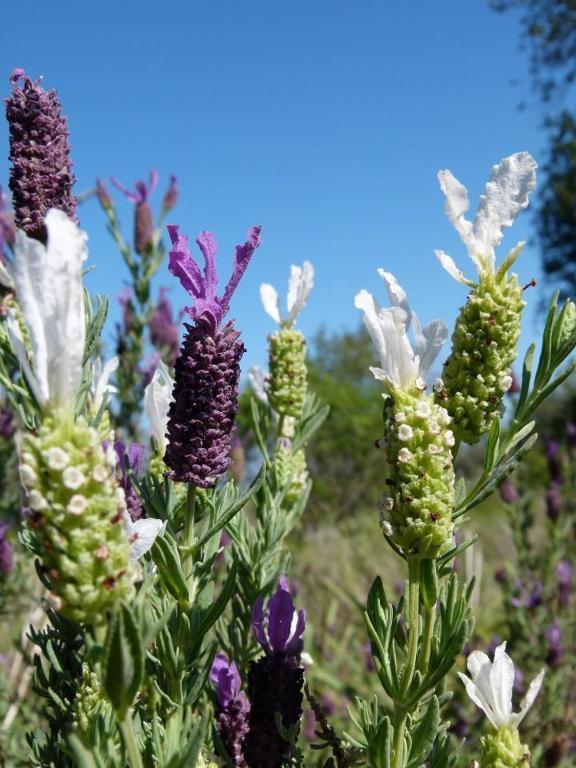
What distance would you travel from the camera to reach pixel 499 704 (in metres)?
0.95

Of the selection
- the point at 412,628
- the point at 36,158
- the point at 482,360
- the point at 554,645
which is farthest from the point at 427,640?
the point at 554,645

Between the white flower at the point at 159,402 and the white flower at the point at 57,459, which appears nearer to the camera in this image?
the white flower at the point at 57,459

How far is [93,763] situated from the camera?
0.65m

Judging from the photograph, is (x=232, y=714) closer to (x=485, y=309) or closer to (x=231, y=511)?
(x=231, y=511)

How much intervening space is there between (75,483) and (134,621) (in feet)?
0.44

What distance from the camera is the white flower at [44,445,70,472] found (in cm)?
63

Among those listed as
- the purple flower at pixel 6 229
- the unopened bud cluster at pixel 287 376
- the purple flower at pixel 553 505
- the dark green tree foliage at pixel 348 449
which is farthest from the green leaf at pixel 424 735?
the dark green tree foliage at pixel 348 449

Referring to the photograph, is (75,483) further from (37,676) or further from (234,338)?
(37,676)

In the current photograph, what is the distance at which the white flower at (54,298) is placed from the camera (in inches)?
25.3

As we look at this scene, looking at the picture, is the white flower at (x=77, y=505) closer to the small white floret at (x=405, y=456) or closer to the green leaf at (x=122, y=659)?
the green leaf at (x=122, y=659)

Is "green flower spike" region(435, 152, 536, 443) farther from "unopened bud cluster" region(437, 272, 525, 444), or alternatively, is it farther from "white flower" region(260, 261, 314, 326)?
"white flower" region(260, 261, 314, 326)

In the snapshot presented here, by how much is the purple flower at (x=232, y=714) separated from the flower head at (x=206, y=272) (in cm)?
60

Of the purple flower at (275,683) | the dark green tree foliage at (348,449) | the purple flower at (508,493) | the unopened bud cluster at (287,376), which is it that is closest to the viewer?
the purple flower at (275,683)

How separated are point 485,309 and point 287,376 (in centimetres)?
67
